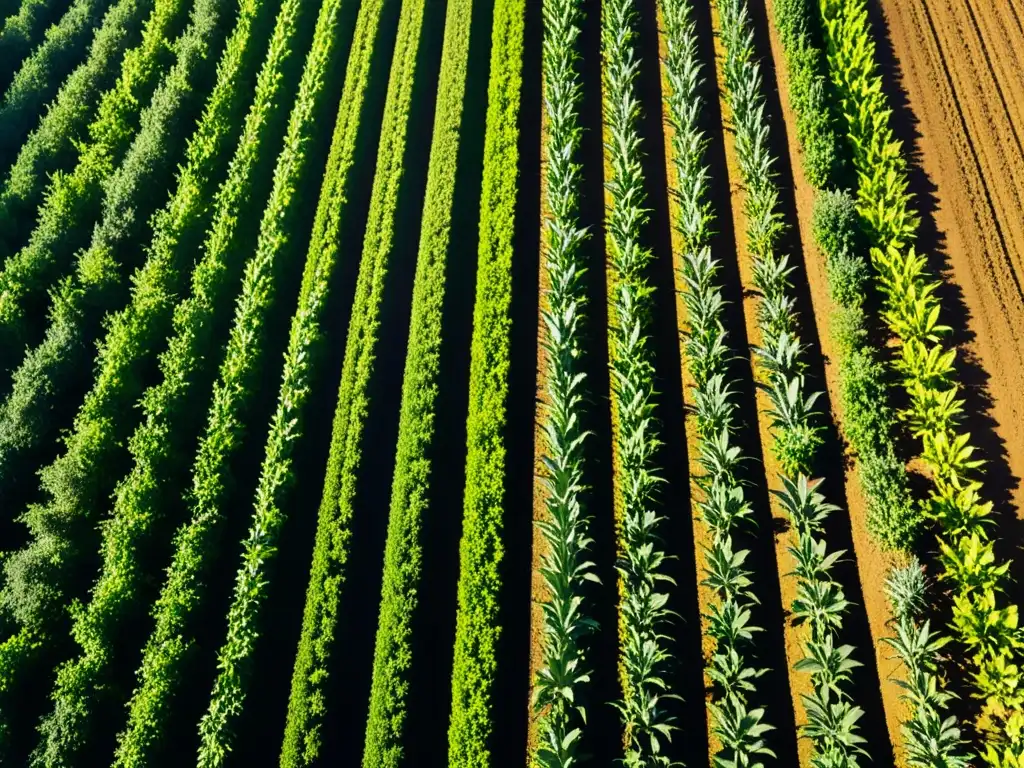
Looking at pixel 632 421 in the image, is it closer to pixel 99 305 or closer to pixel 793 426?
pixel 793 426

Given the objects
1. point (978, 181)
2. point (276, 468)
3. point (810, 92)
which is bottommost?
point (276, 468)

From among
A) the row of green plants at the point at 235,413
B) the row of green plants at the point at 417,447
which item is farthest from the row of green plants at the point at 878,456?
the row of green plants at the point at 235,413

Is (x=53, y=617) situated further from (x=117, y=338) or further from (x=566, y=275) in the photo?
(x=566, y=275)

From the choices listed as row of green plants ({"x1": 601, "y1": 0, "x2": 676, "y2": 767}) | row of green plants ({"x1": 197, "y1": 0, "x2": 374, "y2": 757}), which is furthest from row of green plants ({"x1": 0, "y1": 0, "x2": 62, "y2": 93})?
row of green plants ({"x1": 601, "y1": 0, "x2": 676, "y2": 767})

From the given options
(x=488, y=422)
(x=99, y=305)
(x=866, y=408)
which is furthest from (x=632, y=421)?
(x=99, y=305)

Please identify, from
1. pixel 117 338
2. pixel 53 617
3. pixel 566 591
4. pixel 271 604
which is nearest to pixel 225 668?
pixel 271 604
